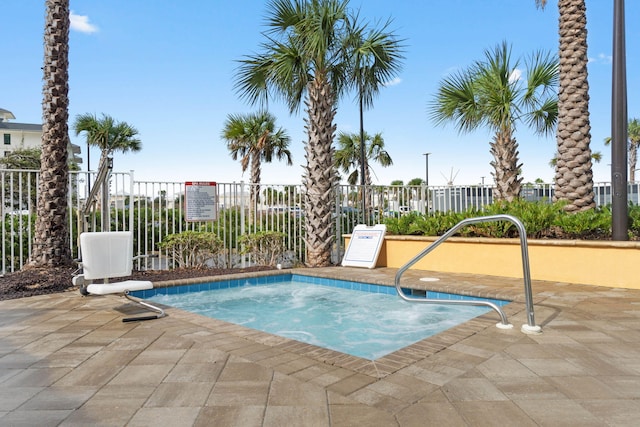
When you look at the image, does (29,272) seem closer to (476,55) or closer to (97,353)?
(97,353)

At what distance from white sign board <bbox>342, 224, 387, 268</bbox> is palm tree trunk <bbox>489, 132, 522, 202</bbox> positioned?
309 cm

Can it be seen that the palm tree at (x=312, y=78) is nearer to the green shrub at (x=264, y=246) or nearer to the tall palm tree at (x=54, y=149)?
the green shrub at (x=264, y=246)

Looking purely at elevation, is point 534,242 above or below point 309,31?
below

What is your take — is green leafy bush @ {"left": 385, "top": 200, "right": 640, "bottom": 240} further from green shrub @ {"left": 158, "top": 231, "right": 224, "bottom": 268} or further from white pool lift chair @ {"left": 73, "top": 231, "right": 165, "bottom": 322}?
white pool lift chair @ {"left": 73, "top": 231, "right": 165, "bottom": 322}

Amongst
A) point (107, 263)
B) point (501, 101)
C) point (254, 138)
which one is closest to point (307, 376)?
point (107, 263)

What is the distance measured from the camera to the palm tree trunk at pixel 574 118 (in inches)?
323

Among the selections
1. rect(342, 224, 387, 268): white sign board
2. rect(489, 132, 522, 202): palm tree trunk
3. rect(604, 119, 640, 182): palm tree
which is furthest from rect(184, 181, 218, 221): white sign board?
rect(604, 119, 640, 182): palm tree

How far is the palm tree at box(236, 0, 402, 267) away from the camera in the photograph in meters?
8.50

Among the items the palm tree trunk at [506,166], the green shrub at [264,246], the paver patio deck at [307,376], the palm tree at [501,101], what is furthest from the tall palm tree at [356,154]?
the paver patio deck at [307,376]

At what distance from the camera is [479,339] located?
344cm

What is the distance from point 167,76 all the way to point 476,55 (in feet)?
26.7

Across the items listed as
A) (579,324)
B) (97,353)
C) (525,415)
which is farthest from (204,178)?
(525,415)

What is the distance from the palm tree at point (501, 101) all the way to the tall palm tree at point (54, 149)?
25.0 ft

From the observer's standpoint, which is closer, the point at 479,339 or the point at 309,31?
the point at 479,339
